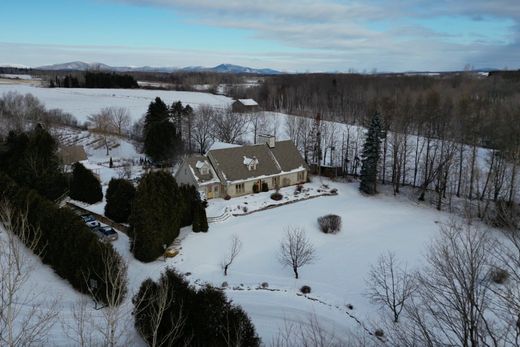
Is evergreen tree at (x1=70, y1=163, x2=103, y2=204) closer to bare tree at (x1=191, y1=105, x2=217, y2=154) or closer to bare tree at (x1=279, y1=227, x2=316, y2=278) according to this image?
bare tree at (x1=279, y1=227, x2=316, y2=278)

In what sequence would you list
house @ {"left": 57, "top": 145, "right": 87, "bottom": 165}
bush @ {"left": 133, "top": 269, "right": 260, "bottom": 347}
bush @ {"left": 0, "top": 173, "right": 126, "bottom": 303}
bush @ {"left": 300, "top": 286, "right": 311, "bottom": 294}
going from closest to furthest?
bush @ {"left": 133, "top": 269, "right": 260, "bottom": 347}
bush @ {"left": 0, "top": 173, "right": 126, "bottom": 303}
bush @ {"left": 300, "top": 286, "right": 311, "bottom": 294}
house @ {"left": 57, "top": 145, "right": 87, "bottom": 165}

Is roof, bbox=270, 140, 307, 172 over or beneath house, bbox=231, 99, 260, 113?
beneath

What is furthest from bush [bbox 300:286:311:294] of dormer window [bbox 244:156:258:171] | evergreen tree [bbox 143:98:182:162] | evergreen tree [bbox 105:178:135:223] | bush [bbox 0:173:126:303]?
evergreen tree [bbox 143:98:182:162]

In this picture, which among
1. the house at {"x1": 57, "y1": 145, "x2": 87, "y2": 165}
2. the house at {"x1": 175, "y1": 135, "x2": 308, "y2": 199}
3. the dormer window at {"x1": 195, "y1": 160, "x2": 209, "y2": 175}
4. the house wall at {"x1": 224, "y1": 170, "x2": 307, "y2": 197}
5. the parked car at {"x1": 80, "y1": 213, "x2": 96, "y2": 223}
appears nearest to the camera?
the parked car at {"x1": 80, "y1": 213, "x2": 96, "y2": 223}

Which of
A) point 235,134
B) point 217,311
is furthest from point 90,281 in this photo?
point 235,134

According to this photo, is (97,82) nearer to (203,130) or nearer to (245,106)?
(245,106)

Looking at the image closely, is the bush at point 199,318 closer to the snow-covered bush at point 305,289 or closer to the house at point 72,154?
the snow-covered bush at point 305,289

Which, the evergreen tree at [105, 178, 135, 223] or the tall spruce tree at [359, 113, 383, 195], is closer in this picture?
the evergreen tree at [105, 178, 135, 223]

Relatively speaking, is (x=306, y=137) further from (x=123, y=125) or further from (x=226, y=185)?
(x=123, y=125)
